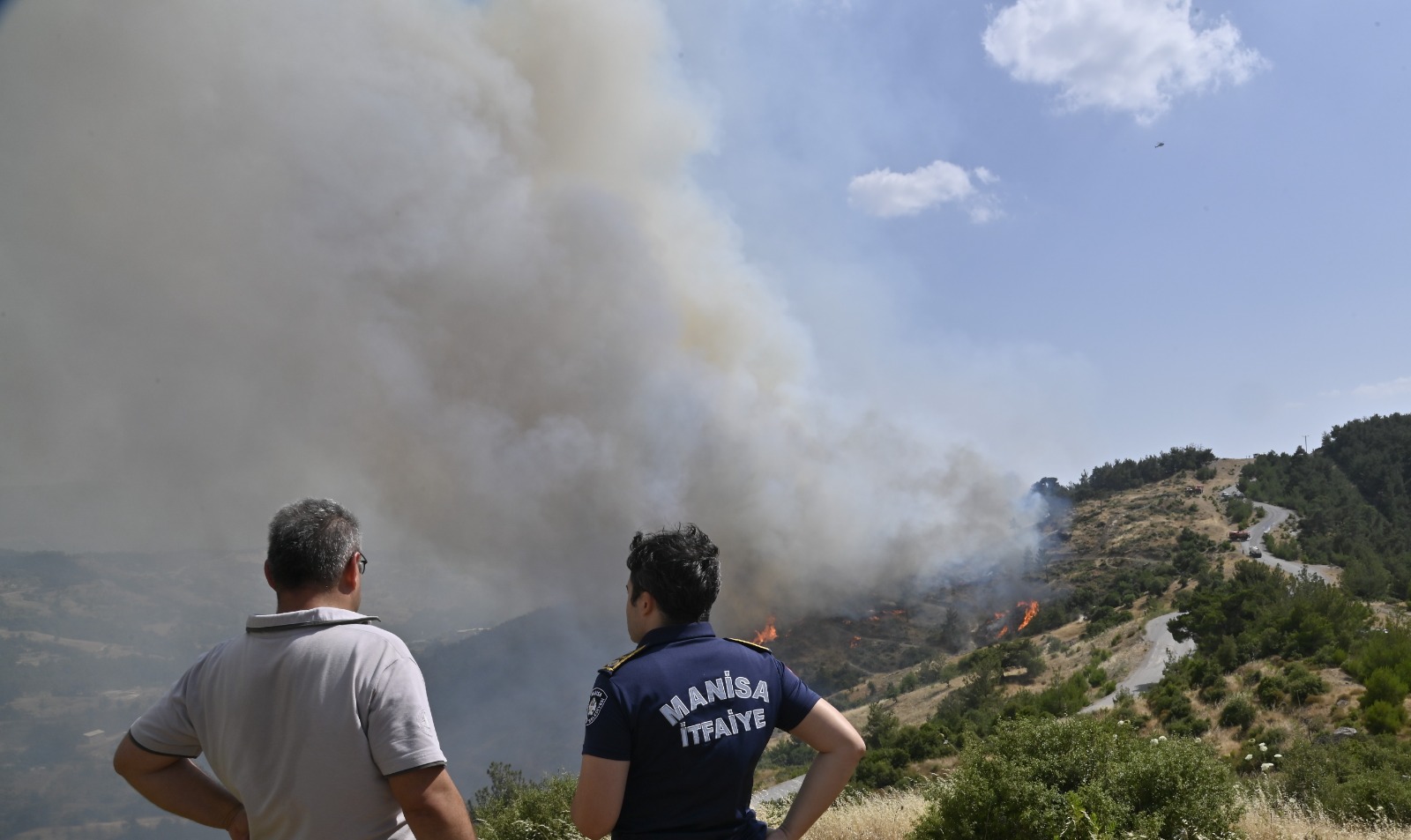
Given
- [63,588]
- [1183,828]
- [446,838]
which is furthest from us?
[63,588]

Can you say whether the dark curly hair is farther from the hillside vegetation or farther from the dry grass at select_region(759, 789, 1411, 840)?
the dry grass at select_region(759, 789, 1411, 840)

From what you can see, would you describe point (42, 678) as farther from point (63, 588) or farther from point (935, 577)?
point (935, 577)

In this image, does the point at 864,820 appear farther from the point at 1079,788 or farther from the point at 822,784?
the point at 822,784

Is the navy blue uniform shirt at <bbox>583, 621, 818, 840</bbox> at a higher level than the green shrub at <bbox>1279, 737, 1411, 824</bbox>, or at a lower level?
higher

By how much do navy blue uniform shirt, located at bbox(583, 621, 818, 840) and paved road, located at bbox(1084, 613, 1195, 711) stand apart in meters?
28.2

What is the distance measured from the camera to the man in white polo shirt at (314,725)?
265cm

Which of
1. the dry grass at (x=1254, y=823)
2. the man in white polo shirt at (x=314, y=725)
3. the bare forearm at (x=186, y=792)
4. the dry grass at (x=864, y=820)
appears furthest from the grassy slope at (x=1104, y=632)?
the bare forearm at (x=186, y=792)

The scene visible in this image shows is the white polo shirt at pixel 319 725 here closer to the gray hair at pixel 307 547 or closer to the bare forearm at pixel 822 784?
the gray hair at pixel 307 547

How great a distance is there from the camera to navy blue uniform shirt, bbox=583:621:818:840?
277 centimetres

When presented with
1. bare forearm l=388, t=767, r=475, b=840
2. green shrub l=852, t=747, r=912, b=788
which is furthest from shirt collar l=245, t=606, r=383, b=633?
green shrub l=852, t=747, r=912, b=788

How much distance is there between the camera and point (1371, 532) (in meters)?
55.0

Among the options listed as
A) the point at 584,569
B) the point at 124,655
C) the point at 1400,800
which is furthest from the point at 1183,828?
the point at 124,655

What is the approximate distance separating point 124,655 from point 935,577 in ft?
139

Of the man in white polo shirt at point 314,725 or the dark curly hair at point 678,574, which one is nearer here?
the man in white polo shirt at point 314,725
